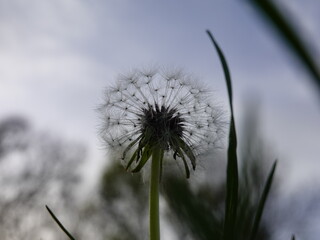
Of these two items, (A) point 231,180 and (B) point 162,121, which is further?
(B) point 162,121

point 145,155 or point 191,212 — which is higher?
point 191,212

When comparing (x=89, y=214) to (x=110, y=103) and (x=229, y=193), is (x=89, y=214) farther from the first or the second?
(x=229, y=193)

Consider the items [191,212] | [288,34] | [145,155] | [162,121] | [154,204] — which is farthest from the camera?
[162,121]

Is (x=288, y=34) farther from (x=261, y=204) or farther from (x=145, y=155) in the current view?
(x=145, y=155)

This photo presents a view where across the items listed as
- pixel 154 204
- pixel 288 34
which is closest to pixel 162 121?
pixel 154 204

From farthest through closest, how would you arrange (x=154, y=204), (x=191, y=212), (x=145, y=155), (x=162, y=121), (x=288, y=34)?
(x=162, y=121), (x=145, y=155), (x=154, y=204), (x=191, y=212), (x=288, y=34)

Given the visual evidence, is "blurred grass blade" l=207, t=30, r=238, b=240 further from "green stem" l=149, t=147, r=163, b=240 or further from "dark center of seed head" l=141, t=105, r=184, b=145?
"dark center of seed head" l=141, t=105, r=184, b=145

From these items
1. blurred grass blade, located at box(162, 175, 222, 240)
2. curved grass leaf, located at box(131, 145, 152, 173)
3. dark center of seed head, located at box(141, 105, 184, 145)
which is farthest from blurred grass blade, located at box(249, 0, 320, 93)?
dark center of seed head, located at box(141, 105, 184, 145)
